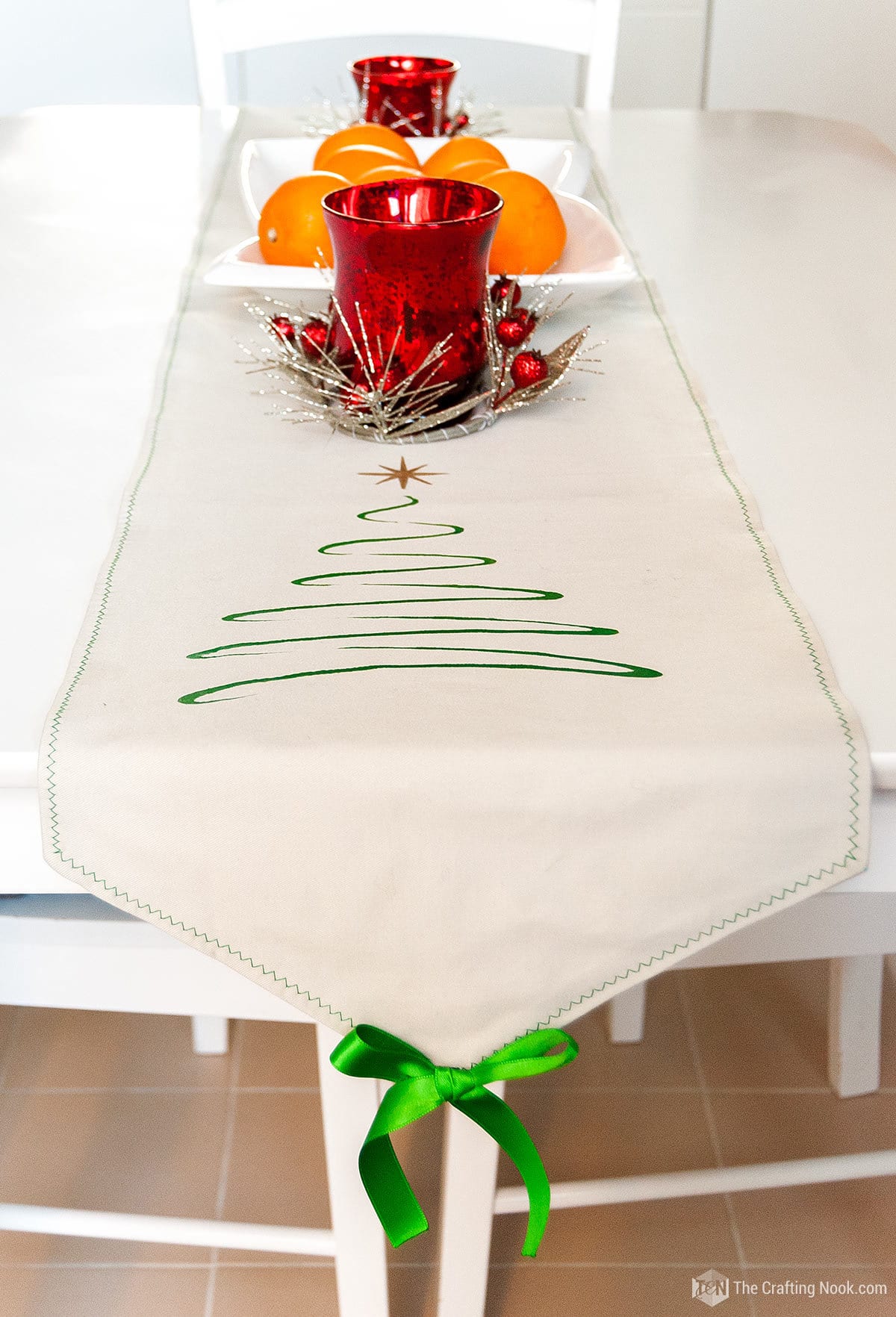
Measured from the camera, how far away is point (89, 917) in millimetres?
703

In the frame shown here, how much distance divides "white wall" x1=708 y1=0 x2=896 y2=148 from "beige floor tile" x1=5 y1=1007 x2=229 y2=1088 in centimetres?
224

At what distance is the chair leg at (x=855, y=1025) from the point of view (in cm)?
124

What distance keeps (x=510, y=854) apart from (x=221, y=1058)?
973 millimetres

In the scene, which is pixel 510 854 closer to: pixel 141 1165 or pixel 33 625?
pixel 33 625

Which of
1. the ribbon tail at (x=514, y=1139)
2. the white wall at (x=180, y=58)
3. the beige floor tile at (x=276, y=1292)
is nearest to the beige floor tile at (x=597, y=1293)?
the beige floor tile at (x=276, y=1292)

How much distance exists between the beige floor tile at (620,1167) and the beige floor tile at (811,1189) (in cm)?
3

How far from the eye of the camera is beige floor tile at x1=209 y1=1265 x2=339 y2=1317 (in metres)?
1.11

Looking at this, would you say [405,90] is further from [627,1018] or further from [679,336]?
[627,1018]

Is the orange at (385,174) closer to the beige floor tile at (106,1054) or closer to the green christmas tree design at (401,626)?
the green christmas tree design at (401,626)

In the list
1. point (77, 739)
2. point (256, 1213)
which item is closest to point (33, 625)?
point (77, 739)

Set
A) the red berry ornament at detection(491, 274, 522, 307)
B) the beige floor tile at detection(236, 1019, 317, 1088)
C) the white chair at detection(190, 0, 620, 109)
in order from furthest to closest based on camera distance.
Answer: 1. the white chair at detection(190, 0, 620, 109)
2. the beige floor tile at detection(236, 1019, 317, 1088)
3. the red berry ornament at detection(491, 274, 522, 307)

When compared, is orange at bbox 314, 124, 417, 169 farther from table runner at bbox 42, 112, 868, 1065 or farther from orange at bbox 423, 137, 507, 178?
table runner at bbox 42, 112, 868, 1065

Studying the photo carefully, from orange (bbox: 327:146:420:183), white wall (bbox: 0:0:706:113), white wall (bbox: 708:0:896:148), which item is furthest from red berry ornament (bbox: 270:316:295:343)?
white wall (bbox: 708:0:896:148)

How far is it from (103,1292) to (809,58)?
8.60ft
